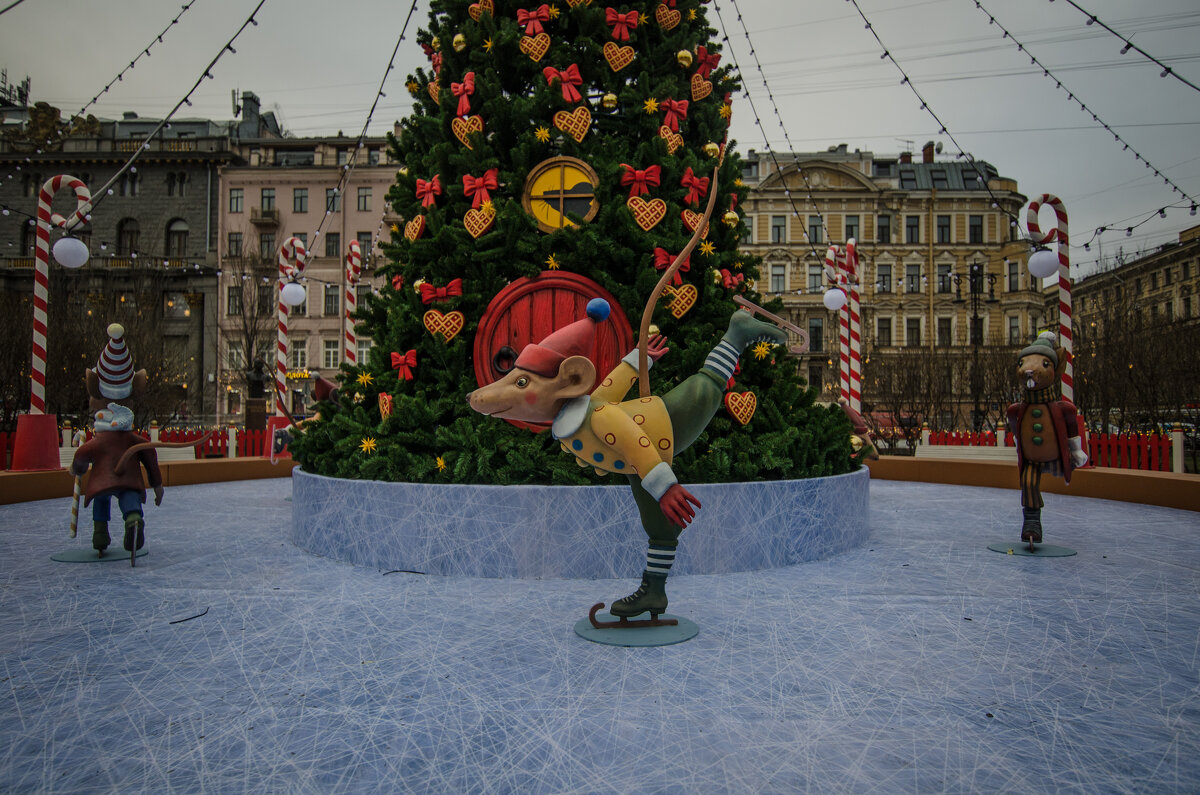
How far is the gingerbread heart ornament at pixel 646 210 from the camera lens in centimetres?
590

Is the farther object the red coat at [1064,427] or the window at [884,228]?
the window at [884,228]

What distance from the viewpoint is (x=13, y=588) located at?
4.55 metres

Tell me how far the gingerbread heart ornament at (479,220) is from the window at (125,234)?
36.3 meters

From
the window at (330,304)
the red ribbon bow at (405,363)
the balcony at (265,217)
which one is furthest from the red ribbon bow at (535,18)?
the balcony at (265,217)

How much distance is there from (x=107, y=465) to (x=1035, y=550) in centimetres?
746

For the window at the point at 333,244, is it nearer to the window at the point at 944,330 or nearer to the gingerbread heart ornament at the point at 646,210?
the gingerbread heart ornament at the point at 646,210

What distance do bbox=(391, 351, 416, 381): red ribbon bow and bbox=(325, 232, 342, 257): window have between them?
30428 mm

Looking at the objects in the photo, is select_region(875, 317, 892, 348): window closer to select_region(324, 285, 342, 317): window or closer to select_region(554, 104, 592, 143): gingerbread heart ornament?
select_region(324, 285, 342, 317): window

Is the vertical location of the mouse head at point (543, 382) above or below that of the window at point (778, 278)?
below

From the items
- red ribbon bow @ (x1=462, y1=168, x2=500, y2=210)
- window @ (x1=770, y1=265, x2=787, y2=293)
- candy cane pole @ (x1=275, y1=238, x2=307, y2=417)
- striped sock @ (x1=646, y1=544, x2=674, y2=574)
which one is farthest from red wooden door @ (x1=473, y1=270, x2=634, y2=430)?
window @ (x1=770, y1=265, x2=787, y2=293)

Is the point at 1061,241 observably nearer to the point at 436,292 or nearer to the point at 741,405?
the point at 741,405

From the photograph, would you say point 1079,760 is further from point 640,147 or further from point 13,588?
point 13,588

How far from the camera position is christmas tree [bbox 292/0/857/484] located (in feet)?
18.7

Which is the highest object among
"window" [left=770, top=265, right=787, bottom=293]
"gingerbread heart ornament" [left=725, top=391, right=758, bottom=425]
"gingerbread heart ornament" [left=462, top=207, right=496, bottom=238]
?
"window" [left=770, top=265, right=787, bottom=293]
